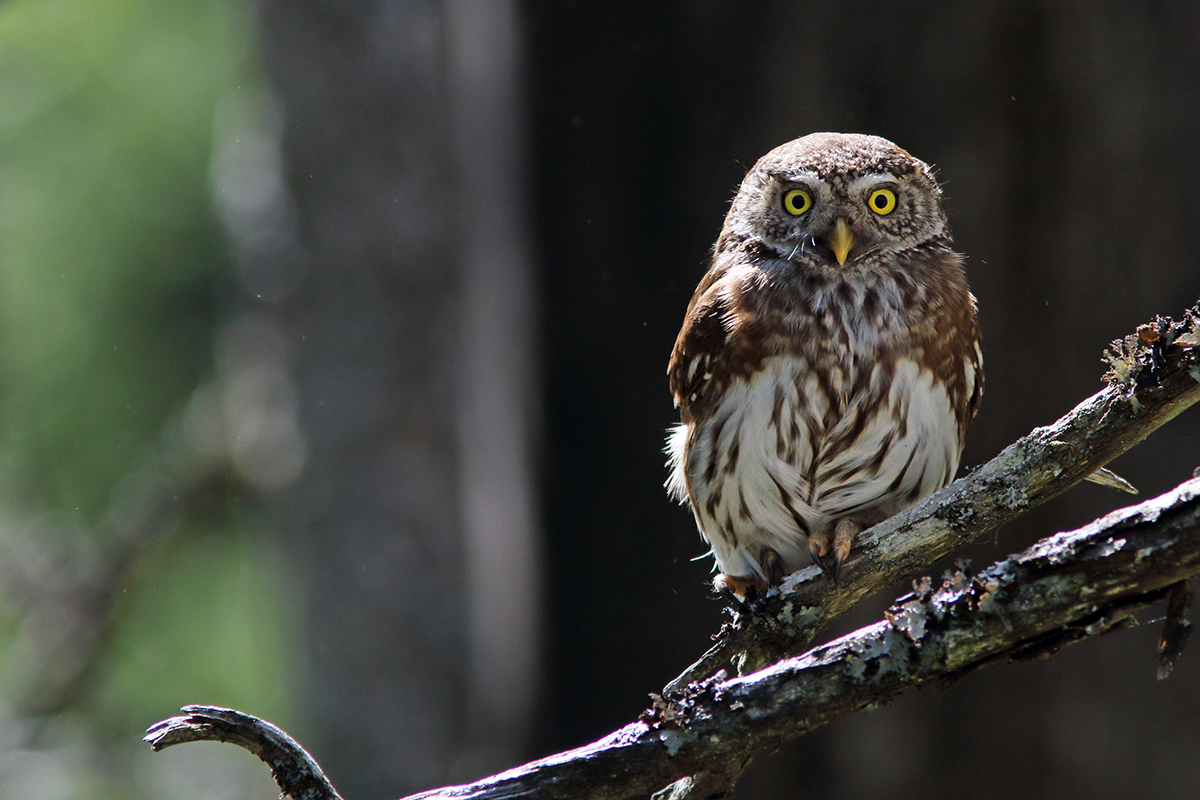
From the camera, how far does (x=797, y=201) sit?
1.97 m

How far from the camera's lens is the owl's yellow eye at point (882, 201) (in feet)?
6.37

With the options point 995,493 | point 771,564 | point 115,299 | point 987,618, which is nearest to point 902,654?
point 987,618

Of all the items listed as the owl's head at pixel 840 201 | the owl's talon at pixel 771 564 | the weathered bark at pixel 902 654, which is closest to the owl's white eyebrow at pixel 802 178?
the owl's head at pixel 840 201

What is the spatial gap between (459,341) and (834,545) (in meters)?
2.75

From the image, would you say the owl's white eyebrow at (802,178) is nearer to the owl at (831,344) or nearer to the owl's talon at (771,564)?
the owl at (831,344)

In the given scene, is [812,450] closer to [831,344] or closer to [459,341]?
[831,344]

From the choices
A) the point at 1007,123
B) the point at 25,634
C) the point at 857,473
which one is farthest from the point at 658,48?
the point at 25,634

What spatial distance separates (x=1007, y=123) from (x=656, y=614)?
1.81 meters

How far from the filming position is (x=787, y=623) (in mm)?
1583

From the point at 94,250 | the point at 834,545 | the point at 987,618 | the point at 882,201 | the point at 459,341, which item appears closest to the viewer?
the point at 987,618

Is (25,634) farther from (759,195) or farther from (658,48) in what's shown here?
(759,195)

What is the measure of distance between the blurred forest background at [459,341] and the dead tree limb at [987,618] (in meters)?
1.81

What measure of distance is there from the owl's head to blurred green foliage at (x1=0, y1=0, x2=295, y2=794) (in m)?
4.14

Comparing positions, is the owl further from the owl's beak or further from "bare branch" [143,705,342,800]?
"bare branch" [143,705,342,800]
